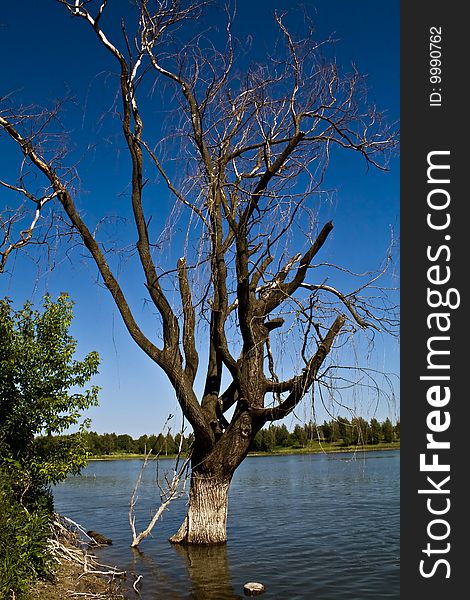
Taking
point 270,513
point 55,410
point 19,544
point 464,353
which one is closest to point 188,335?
point 55,410

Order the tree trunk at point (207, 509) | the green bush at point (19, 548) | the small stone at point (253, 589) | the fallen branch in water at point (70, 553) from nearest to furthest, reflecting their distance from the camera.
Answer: the green bush at point (19, 548)
the small stone at point (253, 589)
the fallen branch in water at point (70, 553)
the tree trunk at point (207, 509)

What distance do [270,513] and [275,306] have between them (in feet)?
38.3

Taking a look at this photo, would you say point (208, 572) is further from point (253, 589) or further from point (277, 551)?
point (277, 551)

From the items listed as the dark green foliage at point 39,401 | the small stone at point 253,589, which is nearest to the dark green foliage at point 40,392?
the dark green foliage at point 39,401

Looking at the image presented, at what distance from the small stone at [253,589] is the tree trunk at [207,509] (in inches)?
103

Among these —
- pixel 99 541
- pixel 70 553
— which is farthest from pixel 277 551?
pixel 70 553

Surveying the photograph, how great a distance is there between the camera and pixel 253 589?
33.3 ft

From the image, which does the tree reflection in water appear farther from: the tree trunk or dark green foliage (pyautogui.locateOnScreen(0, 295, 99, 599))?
dark green foliage (pyautogui.locateOnScreen(0, 295, 99, 599))

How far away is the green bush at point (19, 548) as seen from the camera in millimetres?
8031

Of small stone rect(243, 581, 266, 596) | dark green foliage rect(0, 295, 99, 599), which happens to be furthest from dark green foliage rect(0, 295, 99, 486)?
small stone rect(243, 581, 266, 596)

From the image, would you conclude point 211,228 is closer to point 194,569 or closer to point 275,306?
point 275,306

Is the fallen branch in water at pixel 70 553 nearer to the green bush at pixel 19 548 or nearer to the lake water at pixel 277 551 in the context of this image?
the lake water at pixel 277 551

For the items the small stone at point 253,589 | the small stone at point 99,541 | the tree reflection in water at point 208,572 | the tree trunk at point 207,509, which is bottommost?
the small stone at point 99,541

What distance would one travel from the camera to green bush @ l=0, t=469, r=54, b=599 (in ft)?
26.3
